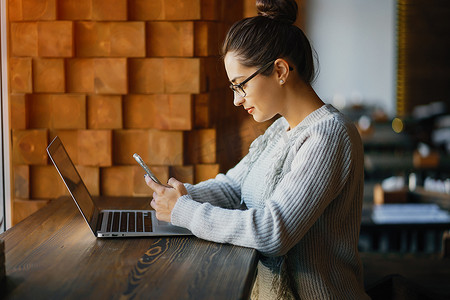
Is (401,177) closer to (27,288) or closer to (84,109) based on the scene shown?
(84,109)

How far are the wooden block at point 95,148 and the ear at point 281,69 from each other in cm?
Answer: 91

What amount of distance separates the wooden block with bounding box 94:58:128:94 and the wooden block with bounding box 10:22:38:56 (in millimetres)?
258

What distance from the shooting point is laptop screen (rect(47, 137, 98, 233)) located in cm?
150

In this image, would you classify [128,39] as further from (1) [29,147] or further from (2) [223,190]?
(2) [223,190]

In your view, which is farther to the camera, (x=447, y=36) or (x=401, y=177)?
(x=447, y=36)

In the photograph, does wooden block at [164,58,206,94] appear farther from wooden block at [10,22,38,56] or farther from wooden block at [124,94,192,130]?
wooden block at [10,22,38,56]

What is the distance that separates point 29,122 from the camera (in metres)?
2.23

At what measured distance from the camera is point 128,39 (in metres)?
2.16

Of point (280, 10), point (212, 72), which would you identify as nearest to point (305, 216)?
point (280, 10)

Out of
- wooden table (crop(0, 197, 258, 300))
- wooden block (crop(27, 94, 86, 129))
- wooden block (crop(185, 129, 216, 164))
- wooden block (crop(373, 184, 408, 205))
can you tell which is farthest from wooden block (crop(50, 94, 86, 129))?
wooden block (crop(373, 184, 408, 205))

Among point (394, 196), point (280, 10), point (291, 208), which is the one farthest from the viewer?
point (394, 196)

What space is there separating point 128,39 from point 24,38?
1.37 ft

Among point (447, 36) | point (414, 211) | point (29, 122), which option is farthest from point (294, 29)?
point (447, 36)

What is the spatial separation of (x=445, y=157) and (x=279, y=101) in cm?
379
